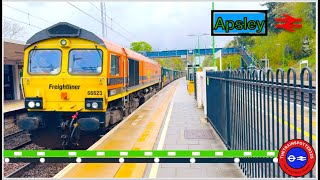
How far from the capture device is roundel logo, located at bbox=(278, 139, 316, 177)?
315 centimetres

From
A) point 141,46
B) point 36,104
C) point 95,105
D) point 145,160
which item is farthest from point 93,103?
point 141,46

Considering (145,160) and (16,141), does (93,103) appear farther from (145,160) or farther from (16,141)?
(16,141)

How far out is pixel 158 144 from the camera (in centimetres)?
762

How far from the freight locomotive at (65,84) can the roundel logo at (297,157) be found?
5.61 metres

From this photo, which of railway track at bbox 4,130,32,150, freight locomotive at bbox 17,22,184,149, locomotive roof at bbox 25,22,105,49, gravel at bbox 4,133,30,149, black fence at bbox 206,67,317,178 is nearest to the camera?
black fence at bbox 206,67,317,178

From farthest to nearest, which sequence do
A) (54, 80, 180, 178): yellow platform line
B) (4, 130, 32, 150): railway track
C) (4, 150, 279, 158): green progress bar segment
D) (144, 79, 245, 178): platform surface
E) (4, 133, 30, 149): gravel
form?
1. (4, 133, 30, 149): gravel
2. (4, 130, 32, 150): railway track
3. (54, 80, 180, 178): yellow platform line
4. (144, 79, 245, 178): platform surface
5. (4, 150, 279, 158): green progress bar segment

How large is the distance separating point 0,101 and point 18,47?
47.7 ft

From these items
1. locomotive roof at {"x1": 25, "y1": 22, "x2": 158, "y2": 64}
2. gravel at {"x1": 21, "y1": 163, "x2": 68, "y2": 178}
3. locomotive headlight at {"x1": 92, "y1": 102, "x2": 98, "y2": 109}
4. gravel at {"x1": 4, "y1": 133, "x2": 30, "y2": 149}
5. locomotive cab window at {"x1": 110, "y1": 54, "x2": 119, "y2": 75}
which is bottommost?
gravel at {"x1": 4, "y1": 133, "x2": 30, "y2": 149}

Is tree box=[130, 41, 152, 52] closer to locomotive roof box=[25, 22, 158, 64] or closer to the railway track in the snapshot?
the railway track

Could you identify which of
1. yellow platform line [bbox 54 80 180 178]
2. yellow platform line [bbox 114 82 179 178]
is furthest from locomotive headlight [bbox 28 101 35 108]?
yellow platform line [bbox 114 82 179 178]

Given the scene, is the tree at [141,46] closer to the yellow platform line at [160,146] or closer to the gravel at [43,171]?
the yellow platform line at [160,146]

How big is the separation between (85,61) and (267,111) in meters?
5.87

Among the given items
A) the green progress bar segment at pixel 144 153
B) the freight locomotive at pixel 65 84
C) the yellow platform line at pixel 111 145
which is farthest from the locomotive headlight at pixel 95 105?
the green progress bar segment at pixel 144 153

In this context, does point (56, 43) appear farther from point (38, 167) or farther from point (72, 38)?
point (38, 167)
